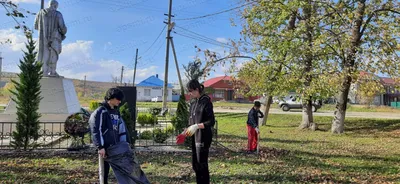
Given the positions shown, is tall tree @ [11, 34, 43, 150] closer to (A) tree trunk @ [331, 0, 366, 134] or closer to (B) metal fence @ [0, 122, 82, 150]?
(B) metal fence @ [0, 122, 82, 150]

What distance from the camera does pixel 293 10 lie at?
13180 millimetres

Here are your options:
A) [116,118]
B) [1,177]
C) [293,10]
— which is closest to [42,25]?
[1,177]

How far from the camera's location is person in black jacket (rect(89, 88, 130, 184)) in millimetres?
3743

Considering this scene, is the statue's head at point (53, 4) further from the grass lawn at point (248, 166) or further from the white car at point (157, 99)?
the white car at point (157, 99)

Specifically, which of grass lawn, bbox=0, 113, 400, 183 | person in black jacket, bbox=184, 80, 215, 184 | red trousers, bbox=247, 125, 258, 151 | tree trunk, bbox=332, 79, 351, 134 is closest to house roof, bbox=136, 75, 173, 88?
tree trunk, bbox=332, 79, 351, 134

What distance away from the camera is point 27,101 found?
7.76 metres

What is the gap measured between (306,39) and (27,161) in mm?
10617

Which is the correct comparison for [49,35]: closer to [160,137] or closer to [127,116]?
[127,116]

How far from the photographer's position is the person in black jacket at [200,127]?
422 centimetres

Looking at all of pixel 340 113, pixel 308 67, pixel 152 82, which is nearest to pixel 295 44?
pixel 308 67

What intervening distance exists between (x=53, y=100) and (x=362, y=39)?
11.6 meters

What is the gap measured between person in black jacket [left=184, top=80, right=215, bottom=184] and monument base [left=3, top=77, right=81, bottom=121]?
23.2 ft

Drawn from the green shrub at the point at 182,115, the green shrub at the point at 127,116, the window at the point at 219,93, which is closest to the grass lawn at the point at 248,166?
the green shrub at the point at 127,116

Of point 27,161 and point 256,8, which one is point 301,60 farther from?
point 27,161
